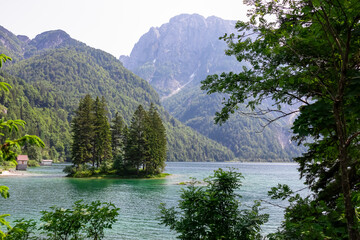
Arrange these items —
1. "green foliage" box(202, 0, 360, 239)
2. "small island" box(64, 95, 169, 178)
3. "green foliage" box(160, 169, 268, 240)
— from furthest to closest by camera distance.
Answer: "small island" box(64, 95, 169, 178) < "green foliage" box(160, 169, 268, 240) < "green foliage" box(202, 0, 360, 239)

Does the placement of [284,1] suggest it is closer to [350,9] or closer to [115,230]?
[350,9]

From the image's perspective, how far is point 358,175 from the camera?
8.91 meters

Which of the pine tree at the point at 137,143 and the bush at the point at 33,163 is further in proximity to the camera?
the bush at the point at 33,163

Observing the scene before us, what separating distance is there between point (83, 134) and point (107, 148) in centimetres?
775

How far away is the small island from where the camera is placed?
64375mm

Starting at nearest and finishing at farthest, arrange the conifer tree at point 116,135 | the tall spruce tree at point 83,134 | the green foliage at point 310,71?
the green foliage at point 310,71
the tall spruce tree at point 83,134
the conifer tree at point 116,135

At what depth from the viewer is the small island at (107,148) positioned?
64.4 meters

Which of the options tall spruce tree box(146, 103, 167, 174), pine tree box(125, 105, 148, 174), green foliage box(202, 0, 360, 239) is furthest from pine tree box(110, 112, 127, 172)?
green foliage box(202, 0, 360, 239)

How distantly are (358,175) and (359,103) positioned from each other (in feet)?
22.3

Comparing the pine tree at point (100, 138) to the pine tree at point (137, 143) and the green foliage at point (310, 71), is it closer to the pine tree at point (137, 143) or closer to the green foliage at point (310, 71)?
the pine tree at point (137, 143)

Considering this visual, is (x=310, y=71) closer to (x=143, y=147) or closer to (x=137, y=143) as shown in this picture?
(x=143, y=147)


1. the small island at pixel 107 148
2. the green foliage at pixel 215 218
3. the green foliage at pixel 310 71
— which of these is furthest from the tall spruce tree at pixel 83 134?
the green foliage at pixel 310 71

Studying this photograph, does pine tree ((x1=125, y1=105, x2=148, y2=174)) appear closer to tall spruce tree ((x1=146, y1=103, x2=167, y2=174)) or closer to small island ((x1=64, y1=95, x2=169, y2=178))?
small island ((x1=64, y1=95, x2=169, y2=178))

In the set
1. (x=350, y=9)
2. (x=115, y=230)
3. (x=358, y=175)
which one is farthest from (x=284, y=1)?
(x=115, y=230)
